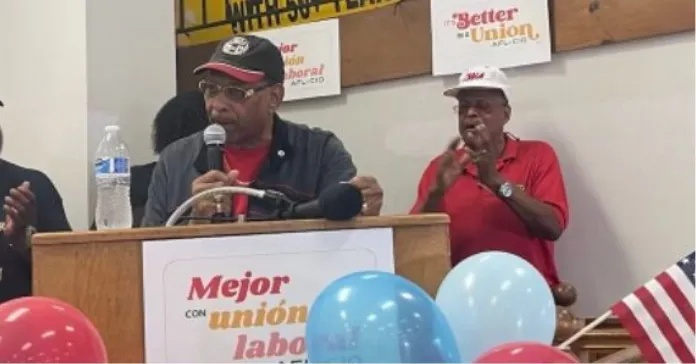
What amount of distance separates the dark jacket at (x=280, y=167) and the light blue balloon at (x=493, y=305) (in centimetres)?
67

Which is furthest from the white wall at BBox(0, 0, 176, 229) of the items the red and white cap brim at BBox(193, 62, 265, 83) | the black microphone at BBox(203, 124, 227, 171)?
the black microphone at BBox(203, 124, 227, 171)

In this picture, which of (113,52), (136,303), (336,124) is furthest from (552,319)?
(113,52)

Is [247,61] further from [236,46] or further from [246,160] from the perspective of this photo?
[246,160]

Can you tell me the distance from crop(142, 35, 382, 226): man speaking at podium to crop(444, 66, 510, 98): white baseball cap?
662 mm

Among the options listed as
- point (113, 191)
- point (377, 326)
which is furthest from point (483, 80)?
point (377, 326)

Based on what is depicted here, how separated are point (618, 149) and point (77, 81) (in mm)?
1865

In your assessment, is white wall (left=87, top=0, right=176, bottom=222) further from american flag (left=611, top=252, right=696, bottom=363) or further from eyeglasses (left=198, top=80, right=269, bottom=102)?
american flag (left=611, top=252, right=696, bottom=363)

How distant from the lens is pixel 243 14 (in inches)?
151

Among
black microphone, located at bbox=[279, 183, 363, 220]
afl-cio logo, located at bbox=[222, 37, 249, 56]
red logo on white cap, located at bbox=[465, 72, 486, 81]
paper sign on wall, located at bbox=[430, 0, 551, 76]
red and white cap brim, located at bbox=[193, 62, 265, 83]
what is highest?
paper sign on wall, located at bbox=[430, 0, 551, 76]

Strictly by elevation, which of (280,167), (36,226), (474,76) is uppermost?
(474,76)

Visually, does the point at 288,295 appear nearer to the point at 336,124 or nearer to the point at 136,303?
the point at 136,303

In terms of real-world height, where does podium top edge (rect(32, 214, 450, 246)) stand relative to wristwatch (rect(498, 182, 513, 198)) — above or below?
below

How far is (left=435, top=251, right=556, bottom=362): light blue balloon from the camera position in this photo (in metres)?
1.66

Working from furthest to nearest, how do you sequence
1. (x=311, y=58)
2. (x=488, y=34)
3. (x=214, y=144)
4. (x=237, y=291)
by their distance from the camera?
(x=311, y=58) → (x=488, y=34) → (x=214, y=144) → (x=237, y=291)
